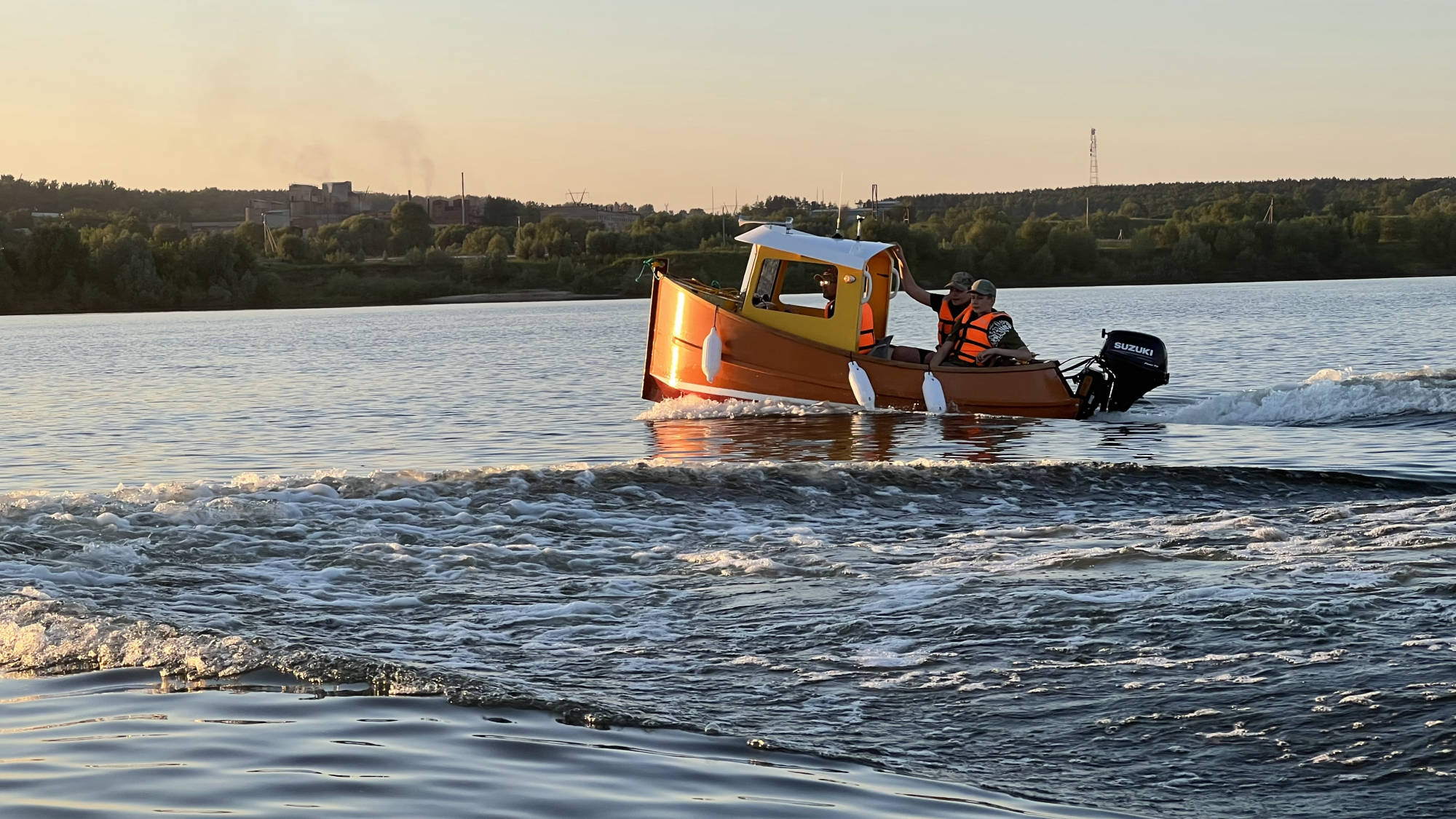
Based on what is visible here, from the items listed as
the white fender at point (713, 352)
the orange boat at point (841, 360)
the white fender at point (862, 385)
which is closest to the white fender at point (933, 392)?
the orange boat at point (841, 360)

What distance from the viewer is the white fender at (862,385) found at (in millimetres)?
18891

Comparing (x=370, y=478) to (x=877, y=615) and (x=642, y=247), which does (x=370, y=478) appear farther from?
(x=642, y=247)

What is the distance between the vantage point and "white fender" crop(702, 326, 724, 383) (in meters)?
19.5

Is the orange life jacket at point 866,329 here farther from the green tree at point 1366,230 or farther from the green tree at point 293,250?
the green tree at point 1366,230

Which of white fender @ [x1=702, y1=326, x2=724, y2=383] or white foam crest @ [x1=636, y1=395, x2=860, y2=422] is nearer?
white foam crest @ [x1=636, y1=395, x2=860, y2=422]

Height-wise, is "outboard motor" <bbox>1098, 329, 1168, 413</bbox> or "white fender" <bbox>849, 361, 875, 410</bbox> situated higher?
"outboard motor" <bbox>1098, 329, 1168, 413</bbox>

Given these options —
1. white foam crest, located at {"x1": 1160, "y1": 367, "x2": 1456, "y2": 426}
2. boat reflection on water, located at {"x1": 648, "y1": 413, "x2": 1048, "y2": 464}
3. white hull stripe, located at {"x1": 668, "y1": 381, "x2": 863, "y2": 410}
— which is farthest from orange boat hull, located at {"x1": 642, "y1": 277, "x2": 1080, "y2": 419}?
white foam crest, located at {"x1": 1160, "y1": 367, "x2": 1456, "y2": 426}

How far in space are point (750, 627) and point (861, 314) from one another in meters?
11.9

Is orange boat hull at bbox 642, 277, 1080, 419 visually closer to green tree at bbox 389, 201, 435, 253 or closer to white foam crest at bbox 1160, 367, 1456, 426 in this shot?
white foam crest at bbox 1160, 367, 1456, 426

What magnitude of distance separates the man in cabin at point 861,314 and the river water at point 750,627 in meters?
1.90

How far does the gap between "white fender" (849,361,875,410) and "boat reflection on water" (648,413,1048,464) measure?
152mm

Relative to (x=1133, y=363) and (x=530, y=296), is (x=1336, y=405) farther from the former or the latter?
(x=530, y=296)

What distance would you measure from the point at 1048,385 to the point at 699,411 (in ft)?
14.7

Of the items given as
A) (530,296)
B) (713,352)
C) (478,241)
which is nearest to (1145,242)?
(530,296)
